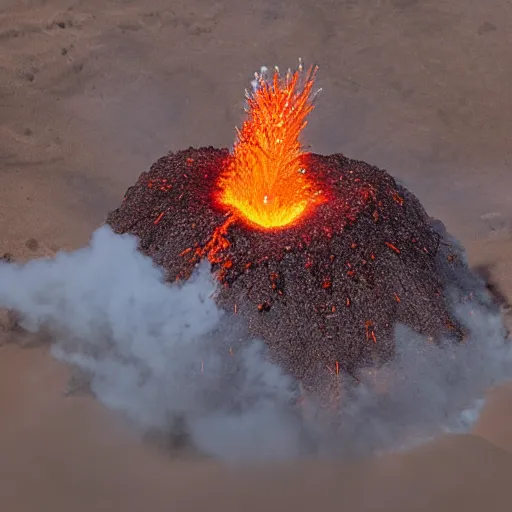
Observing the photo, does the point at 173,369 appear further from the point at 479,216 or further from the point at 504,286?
the point at 479,216

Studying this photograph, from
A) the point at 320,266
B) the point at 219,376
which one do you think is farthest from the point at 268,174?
the point at 219,376

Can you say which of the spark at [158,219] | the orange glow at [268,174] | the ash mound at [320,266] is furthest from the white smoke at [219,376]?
the orange glow at [268,174]

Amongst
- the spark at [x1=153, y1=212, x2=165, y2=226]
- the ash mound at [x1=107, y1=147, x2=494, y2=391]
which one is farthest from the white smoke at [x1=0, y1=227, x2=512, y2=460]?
the spark at [x1=153, y1=212, x2=165, y2=226]

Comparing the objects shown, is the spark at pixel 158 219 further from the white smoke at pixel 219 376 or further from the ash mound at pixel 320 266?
the white smoke at pixel 219 376

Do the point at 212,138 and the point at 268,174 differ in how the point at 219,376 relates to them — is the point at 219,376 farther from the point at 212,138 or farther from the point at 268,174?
the point at 212,138

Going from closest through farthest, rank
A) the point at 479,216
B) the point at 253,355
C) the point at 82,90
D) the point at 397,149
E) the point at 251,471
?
the point at 251,471, the point at 253,355, the point at 479,216, the point at 397,149, the point at 82,90

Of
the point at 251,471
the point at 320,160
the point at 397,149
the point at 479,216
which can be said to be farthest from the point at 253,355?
the point at 397,149
